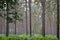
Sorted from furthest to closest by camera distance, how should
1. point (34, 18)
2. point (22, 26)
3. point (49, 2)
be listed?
1. point (22, 26)
2. point (34, 18)
3. point (49, 2)

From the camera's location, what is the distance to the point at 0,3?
334 inches

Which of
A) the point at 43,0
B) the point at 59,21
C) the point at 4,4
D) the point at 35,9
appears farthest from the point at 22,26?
the point at 4,4

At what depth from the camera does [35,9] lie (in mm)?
30094

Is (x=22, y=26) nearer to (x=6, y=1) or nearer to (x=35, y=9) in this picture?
(x=35, y=9)

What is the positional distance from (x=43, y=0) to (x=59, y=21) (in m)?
3.73

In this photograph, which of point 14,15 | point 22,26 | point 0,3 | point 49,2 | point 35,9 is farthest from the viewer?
point 22,26

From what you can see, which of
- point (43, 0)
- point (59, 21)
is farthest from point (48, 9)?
point (59, 21)

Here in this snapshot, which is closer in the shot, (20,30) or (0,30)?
(0,30)

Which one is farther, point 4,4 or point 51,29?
point 51,29

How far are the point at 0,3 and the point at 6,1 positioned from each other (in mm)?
343

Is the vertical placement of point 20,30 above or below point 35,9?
below

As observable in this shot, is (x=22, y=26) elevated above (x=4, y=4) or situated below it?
below

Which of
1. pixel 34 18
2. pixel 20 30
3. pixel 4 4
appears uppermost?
pixel 4 4

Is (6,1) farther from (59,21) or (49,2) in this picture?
(49,2)
